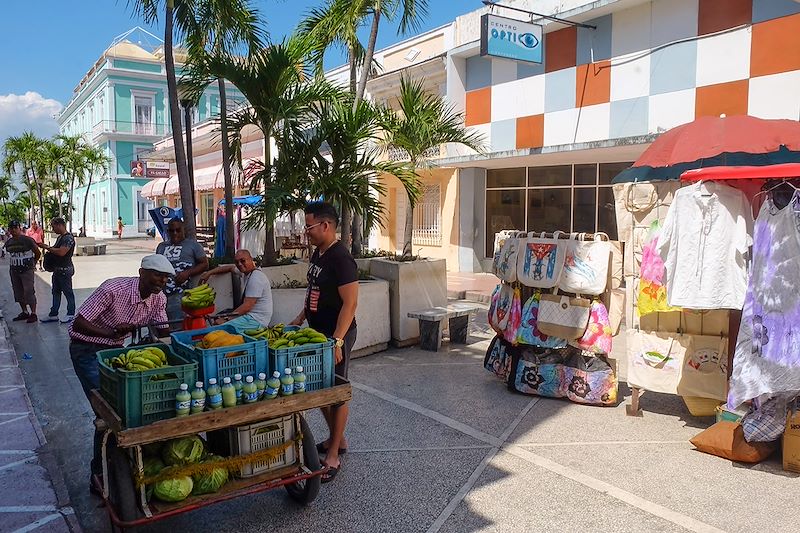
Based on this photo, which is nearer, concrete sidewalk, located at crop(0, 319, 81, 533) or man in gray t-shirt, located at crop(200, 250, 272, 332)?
concrete sidewalk, located at crop(0, 319, 81, 533)

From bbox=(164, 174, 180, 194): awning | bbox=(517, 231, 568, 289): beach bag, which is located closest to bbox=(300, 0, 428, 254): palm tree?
A: bbox=(517, 231, 568, 289): beach bag

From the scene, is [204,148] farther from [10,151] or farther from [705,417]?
[705,417]

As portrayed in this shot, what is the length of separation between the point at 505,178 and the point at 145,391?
14786 mm

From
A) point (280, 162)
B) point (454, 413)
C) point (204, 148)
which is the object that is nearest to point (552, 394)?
point (454, 413)

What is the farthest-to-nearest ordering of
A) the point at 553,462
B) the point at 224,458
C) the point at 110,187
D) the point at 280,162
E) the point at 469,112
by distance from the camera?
the point at 110,187
the point at 469,112
the point at 280,162
the point at 553,462
the point at 224,458

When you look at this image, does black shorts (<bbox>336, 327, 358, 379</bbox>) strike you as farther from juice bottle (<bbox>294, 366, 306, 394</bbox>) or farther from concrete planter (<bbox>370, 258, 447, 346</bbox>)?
concrete planter (<bbox>370, 258, 447, 346</bbox>)

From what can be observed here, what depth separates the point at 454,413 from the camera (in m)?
5.64

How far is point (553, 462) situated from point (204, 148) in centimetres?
2984

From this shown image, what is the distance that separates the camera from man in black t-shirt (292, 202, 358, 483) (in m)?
4.29

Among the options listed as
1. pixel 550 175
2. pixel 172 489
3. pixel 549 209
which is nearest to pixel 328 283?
pixel 172 489

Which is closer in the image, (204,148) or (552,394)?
(552,394)

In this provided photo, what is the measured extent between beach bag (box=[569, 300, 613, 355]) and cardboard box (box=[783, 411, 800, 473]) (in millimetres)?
1593

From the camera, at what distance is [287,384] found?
3477 mm

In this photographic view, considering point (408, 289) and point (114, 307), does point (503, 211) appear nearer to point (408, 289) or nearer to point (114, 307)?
point (408, 289)
